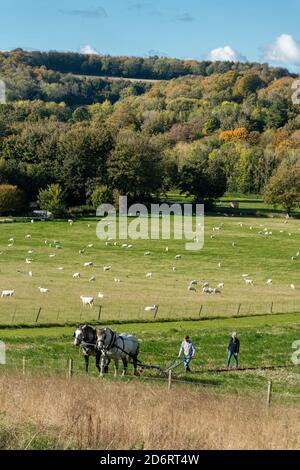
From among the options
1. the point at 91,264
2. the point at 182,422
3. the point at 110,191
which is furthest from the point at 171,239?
the point at 182,422

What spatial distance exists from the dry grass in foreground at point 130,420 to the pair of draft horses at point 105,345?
6.21 meters

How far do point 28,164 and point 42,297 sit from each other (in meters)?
75.1

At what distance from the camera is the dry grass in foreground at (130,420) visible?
47.9 ft

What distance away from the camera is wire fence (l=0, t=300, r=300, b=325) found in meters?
42.7

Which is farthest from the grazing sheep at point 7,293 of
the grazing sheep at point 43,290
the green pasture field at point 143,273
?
the grazing sheep at point 43,290

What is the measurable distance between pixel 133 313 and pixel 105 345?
21181 millimetres

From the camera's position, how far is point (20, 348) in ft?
103

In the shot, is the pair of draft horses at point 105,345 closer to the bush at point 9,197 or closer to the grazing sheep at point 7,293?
the grazing sheep at point 7,293

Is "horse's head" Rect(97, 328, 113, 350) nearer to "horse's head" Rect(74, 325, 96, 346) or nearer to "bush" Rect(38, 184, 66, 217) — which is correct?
"horse's head" Rect(74, 325, 96, 346)

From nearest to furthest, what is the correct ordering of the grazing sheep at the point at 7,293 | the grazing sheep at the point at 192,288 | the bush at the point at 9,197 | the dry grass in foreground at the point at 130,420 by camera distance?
the dry grass in foreground at the point at 130,420
the grazing sheep at the point at 7,293
the grazing sheep at the point at 192,288
the bush at the point at 9,197

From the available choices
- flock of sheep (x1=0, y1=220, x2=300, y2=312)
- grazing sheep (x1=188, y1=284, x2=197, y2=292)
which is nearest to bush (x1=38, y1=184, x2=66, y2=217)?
flock of sheep (x1=0, y1=220, x2=300, y2=312)

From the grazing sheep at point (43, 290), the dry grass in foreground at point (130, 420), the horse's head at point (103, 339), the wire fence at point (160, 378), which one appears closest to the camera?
the dry grass in foreground at point (130, 420)

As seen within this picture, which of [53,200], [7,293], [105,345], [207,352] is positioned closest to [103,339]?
[105,345]
